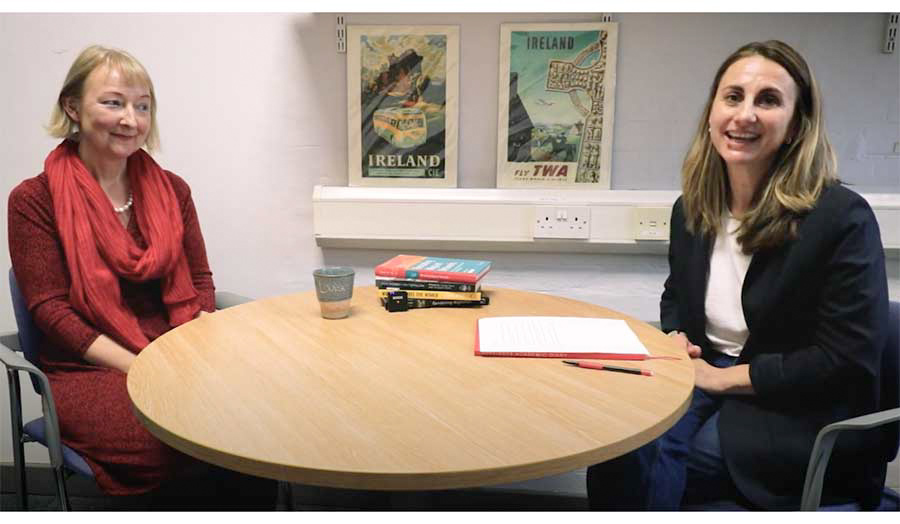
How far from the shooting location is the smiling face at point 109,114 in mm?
1711

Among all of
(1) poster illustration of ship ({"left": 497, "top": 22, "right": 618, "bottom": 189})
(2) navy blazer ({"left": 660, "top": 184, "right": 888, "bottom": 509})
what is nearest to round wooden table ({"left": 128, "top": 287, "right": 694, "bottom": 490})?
(2) navy blazer ({"left": 660, "top": 184, "right": 888, "bottom": 509})

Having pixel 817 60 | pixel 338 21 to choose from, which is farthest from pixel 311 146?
pixel 817 60

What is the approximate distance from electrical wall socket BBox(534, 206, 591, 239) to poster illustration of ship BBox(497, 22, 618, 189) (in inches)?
4.2

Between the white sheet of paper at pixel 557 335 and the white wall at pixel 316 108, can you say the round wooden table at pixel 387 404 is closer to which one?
the white sheet of paper at pixel 557 335

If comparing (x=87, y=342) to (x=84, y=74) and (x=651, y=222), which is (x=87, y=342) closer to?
(x=84, y=74)

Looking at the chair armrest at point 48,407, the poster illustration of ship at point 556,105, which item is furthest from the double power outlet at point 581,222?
the chair armrest at point 48,407

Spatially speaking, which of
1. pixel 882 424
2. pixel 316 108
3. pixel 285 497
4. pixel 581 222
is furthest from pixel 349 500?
pixel 882 424

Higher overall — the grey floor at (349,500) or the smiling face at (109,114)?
the smiling face at (109,114)

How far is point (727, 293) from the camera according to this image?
155 cm

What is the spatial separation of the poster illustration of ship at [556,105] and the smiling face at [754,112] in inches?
22.8

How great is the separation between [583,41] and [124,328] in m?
1.53

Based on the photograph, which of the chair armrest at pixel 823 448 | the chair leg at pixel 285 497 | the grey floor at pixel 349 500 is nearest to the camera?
the chair armrest at pixel 823 448

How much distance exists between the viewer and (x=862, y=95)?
81.7 inches

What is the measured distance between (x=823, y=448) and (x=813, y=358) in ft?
0.80
